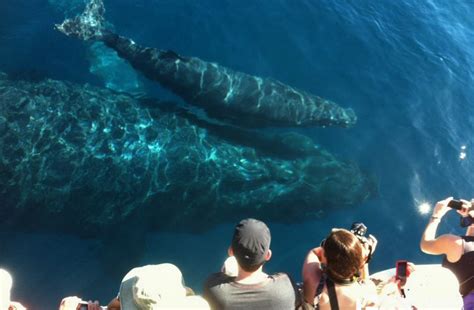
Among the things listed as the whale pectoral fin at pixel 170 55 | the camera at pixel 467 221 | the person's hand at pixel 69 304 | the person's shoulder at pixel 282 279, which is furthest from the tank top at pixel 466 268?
the whale pectoral fin at pixel 170 55

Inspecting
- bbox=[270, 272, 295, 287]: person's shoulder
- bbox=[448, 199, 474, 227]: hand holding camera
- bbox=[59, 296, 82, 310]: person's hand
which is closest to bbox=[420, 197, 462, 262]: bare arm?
bbox=[448, 199, 474, 227]: hand holding camera

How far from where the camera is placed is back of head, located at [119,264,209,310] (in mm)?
4652

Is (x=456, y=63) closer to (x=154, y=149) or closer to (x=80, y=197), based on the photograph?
(x=154, y=149)

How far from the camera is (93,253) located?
1059cm

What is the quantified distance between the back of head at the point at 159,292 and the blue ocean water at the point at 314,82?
5.43 m

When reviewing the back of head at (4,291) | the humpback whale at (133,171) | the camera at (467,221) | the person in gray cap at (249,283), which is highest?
the camera at (467,221)

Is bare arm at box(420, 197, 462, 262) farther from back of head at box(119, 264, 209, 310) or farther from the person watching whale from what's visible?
back of head at box(119, 264, 209, 310)

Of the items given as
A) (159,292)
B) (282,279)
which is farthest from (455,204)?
(159,292)

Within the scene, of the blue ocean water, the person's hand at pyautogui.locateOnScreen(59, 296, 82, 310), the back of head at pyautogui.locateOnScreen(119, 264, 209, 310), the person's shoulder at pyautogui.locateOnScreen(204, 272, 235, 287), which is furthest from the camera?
the blue ocean water

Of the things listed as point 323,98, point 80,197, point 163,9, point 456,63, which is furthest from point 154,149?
point 456,63

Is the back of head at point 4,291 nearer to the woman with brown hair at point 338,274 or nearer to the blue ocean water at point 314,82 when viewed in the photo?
the woman with brown hair at point 338,274

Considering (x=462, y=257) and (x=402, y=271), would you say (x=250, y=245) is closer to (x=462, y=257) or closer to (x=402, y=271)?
(x=402, y=271)

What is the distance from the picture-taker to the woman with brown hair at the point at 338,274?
4.74 meters

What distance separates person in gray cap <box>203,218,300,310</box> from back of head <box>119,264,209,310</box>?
0.28 metres
